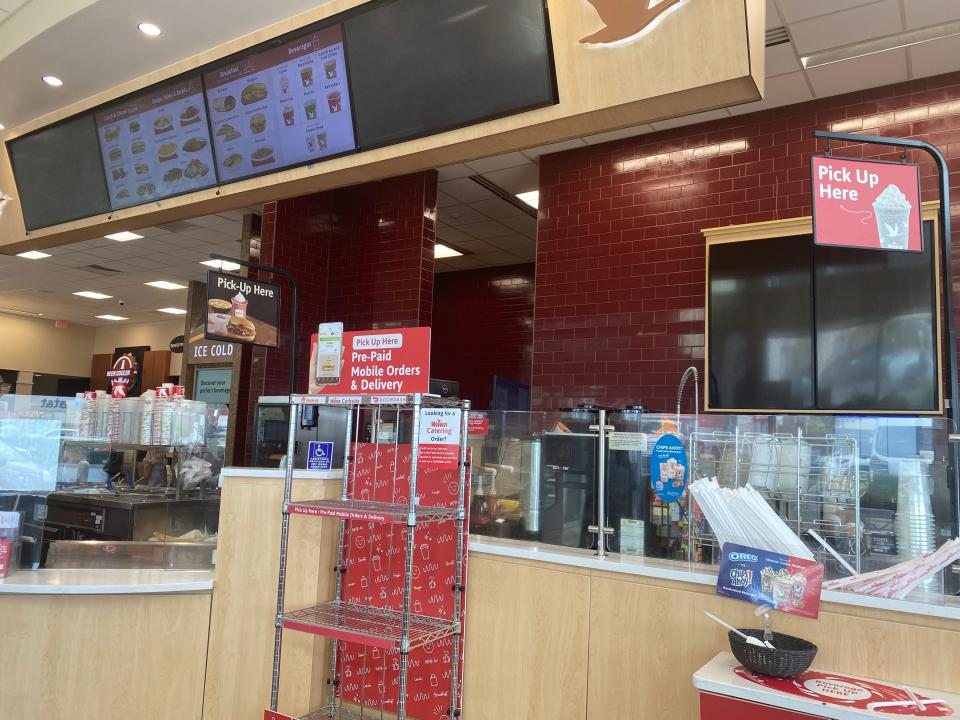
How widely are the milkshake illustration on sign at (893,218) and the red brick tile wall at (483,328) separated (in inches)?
238

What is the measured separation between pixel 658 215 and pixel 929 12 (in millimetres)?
2035

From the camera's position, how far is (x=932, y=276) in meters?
4.30

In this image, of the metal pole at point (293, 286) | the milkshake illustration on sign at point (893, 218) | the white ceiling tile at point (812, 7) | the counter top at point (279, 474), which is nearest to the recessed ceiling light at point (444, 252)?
the metal pole at point (293, 286)

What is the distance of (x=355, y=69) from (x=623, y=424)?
191 cm

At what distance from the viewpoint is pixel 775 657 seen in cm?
200

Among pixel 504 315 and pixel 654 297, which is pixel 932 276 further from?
pixel 504 315

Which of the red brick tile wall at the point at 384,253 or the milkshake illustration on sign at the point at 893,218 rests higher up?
the red brick tile wall at the point at 384,253

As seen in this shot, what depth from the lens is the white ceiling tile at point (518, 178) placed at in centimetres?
621

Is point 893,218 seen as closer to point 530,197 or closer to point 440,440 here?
point 440,440

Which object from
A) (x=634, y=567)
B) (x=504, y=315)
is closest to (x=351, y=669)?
(x=634, y=567)

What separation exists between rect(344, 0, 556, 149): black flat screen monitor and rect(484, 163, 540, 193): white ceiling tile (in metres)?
3.22

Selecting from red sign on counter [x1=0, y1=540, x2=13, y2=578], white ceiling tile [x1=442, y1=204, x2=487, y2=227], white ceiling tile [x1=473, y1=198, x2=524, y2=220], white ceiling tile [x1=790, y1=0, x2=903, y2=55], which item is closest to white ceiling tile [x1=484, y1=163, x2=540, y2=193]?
white ceiling tile [x1=473, y1=198, x2=524, y2=220]

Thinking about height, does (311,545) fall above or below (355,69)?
below

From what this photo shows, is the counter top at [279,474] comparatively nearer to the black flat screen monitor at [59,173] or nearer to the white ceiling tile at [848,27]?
the black flat screen monitor at [59,173]
